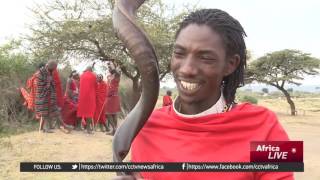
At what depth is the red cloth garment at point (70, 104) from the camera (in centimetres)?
1273

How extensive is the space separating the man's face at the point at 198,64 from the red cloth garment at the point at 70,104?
1081 cm

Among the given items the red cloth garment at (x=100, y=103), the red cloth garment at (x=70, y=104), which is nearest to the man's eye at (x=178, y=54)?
the red cloth garment at (x=70, y=104)

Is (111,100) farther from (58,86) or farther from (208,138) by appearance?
(208,138)

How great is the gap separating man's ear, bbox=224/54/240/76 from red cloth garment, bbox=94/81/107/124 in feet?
35.9

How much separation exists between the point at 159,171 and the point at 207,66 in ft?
1.33

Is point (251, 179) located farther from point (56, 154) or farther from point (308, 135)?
point (308, 135)

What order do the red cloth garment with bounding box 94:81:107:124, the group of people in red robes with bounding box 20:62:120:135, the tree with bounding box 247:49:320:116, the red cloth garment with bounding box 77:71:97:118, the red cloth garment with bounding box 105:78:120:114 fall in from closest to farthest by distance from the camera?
the group of people in red robes with bounding box 20:62:120:135
the red cloth garment with bounding box 77:71:97:118
the red cloth garment with bounding box 105:78:120:114
the red cloth garment with bounding box 94:81:107:124
the tree with bounding box 247:49:320:116

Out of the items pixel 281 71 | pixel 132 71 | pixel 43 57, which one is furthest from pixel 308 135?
pixel 281 71

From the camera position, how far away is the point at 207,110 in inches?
80.9

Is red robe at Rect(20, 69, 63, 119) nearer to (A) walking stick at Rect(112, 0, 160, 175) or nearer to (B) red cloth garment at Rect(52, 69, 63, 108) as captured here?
(B) red cloth garment at Rect(52, 69, 63, 108)

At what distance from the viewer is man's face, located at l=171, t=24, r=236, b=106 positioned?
1936mm

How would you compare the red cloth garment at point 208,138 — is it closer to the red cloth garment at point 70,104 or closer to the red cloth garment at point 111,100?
the red cloth garment at point 111,100

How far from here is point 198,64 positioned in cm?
193

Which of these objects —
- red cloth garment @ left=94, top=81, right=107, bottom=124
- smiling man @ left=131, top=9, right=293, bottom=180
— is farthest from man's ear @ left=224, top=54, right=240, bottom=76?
red cloth garment @ left=94, top=81, right=107, bottom=124
